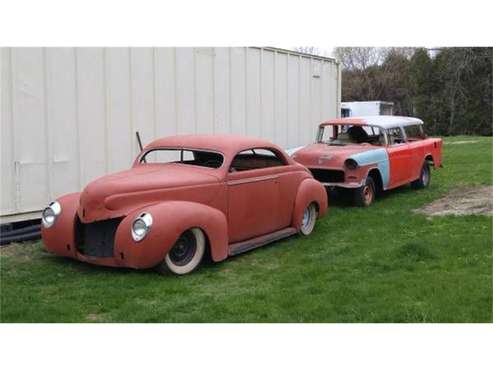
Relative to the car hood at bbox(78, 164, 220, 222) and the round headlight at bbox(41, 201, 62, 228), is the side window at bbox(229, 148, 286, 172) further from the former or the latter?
the round headlight at bbox(41, 201, 62, 228)

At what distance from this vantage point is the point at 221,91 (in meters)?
11.3

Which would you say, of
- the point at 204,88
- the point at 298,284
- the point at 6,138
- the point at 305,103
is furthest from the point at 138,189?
the point at 305,103

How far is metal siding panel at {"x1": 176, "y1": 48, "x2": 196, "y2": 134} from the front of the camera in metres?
10.3

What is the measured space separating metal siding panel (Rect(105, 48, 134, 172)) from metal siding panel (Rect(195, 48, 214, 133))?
159 centimetres

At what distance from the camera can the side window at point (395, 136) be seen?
11.8m

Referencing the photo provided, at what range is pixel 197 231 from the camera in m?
6.51

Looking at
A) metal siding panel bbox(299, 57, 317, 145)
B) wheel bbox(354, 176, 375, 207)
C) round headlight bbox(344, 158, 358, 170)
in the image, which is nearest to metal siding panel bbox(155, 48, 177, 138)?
round headlight bbox(344, 158, 358, 170)

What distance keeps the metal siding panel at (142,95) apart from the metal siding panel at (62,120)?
108 centimetres

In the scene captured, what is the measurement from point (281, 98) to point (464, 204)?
14.7 feet

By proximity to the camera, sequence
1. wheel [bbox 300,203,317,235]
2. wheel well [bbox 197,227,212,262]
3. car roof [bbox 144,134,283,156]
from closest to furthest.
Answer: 1. wheel well [bbox 197,227,212,262]
2. car roof [bbox 144,134,283,156]
3. wheel [bbox 300,203,317,235]

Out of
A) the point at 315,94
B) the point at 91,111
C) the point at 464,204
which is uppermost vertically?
the point at 315,94

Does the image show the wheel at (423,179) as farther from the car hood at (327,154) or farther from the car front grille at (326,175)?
the car front grille at (326,175)

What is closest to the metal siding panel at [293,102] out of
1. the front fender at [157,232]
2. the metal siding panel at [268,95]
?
the metal siding panel at [268,95]

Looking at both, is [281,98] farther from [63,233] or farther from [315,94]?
[63,233]
